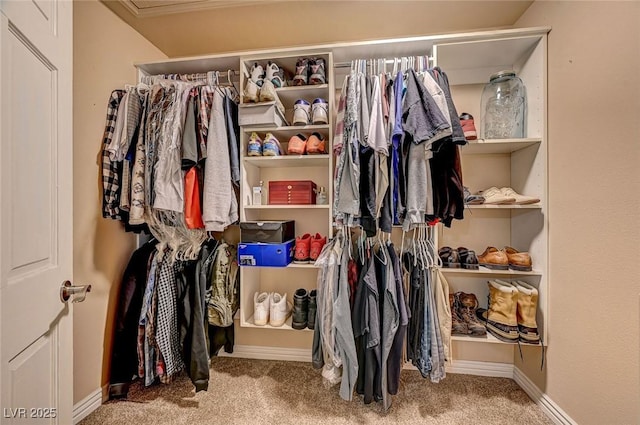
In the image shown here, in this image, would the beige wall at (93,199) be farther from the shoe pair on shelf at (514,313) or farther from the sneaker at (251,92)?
the shoe pair on shelf at (514,313)

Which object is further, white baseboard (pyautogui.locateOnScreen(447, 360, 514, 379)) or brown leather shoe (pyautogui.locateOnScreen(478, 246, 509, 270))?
white baseboard (pyautogui.locateOnScreen(447, 360, 514, 379))

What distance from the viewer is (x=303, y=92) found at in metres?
1.58

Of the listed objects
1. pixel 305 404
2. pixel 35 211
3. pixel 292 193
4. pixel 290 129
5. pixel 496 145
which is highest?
pixel 290 129

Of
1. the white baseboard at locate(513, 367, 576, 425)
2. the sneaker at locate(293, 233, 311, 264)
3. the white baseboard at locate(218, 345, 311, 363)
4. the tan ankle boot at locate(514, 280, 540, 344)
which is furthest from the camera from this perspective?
the white baseboard at locate(218, 345, 311, 363)

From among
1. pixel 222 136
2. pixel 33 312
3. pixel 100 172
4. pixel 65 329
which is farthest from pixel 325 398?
pixel 100 172

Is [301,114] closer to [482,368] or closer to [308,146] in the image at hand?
[308,146]

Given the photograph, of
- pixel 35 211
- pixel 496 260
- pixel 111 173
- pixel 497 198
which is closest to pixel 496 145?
pixel 497 198

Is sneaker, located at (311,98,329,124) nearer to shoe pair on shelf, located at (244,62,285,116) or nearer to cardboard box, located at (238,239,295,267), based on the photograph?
shoe pair on shelf, located at (244,62,285,116)

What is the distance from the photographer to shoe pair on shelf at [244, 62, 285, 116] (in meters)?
1.43

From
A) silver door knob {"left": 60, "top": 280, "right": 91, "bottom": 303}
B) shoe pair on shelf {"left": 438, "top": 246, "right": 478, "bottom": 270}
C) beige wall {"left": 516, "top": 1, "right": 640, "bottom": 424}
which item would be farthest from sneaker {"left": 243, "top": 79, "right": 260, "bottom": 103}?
beige wall {"left": 516, "top": 1, "right": 640, "bottom": 424}

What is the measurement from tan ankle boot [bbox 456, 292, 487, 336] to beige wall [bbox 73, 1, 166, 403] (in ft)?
6.98

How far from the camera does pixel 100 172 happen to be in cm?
143

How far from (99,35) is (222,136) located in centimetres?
91

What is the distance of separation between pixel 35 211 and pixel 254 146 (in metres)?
1.00
